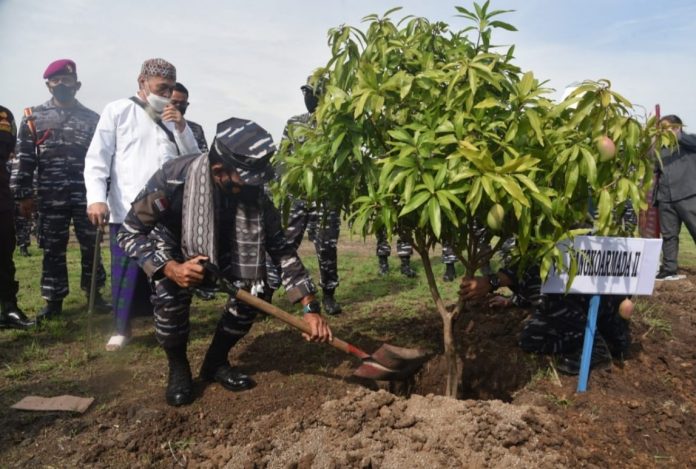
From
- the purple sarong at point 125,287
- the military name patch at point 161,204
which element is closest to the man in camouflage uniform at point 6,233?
the purple sarong at point 125,287

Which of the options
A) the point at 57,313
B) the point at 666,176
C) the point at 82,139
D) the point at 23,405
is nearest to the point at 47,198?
the point at 82,139

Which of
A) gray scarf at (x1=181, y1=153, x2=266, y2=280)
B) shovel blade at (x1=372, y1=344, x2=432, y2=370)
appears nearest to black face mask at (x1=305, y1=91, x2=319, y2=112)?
gray scarf at (x1=181, y1=153, x2=266, y2=280)

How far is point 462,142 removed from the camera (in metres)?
2.17

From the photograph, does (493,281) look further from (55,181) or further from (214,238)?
(55,181)

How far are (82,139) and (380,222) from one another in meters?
3.77

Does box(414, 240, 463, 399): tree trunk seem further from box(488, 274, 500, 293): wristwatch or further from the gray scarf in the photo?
the gray scarf

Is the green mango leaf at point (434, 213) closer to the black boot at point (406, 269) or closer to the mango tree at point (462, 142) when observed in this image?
the mango tree at point (462, 142)

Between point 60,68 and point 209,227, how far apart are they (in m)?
3.03

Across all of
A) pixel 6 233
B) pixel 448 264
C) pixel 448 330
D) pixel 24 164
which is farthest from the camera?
pixel 448 264

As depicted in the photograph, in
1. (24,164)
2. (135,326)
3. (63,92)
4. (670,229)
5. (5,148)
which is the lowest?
(135,326)

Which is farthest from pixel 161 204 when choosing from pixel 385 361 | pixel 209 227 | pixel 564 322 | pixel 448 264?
pixel 448 264

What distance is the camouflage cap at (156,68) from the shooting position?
3969mm

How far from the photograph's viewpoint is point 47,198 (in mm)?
4855

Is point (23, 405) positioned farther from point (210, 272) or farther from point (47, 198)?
point (47, 198)
